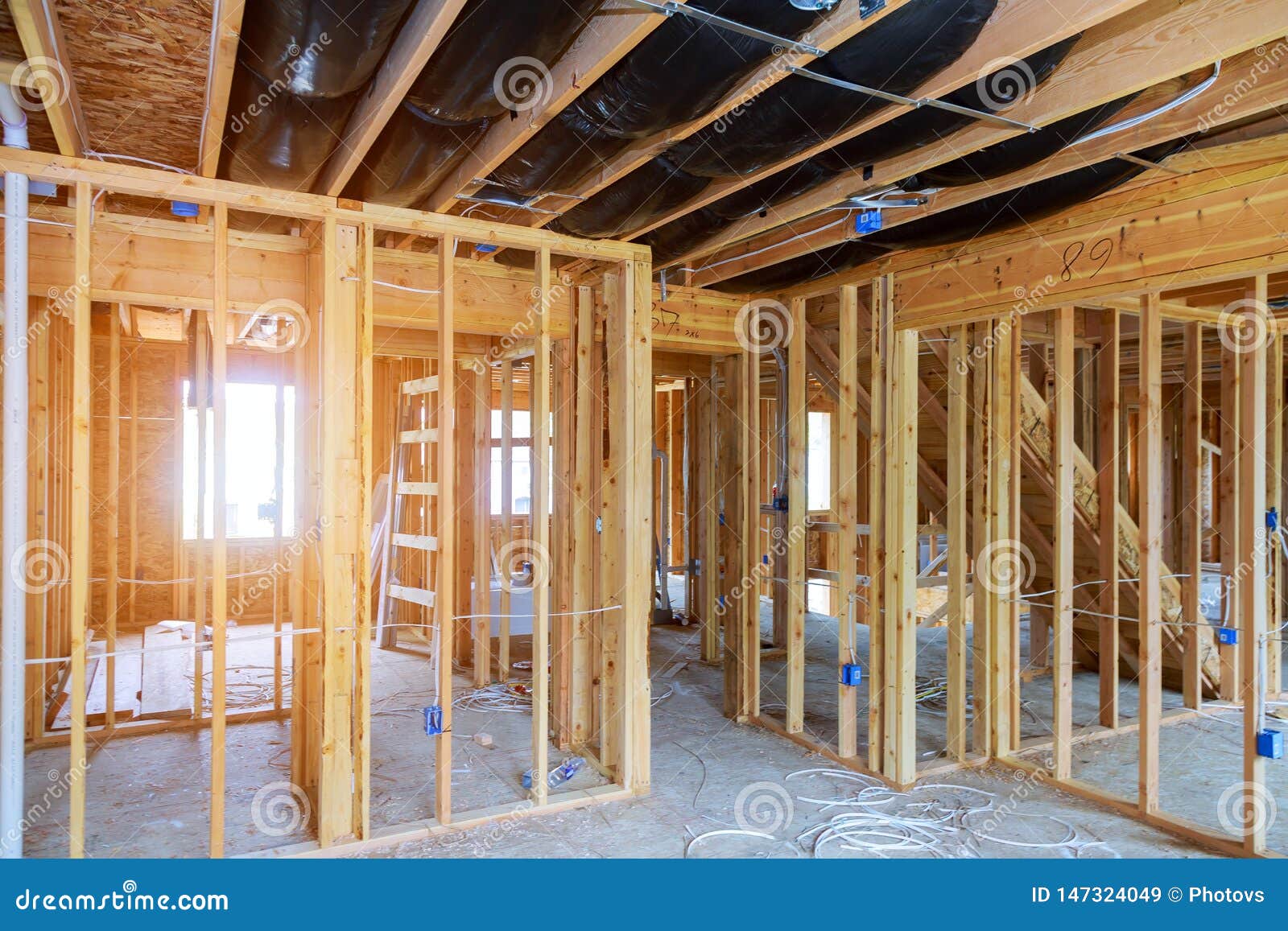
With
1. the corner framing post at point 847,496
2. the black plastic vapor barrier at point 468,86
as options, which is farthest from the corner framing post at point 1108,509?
the black plastic vapor barrier at point 468,86

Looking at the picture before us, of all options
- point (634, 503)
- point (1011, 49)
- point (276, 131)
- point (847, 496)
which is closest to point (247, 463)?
point (634, 503)

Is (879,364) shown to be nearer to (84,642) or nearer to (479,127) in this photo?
(479,127)

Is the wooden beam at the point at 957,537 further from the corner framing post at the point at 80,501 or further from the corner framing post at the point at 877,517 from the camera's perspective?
the corner framing post at the point at 80,501

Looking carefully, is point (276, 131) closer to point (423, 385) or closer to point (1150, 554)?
point (423, 385)

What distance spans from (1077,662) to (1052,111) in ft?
17.4

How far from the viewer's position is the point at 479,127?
120 inches

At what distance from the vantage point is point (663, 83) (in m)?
2.42

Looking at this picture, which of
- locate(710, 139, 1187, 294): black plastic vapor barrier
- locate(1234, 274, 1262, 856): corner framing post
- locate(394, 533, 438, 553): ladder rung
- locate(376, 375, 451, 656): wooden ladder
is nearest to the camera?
locate(710, 139, 1187, 294): black plastic vapor barrier

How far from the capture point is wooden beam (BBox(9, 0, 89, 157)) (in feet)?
7.27

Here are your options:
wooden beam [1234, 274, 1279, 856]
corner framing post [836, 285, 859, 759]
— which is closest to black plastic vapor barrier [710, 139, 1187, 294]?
corner framing post [836, 285, 859, 759]

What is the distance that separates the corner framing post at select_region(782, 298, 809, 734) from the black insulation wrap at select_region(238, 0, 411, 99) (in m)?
3.03

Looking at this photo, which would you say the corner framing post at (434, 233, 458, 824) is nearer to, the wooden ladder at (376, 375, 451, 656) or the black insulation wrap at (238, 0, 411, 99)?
the black insulation wrap at (238, 0, 411, 99)

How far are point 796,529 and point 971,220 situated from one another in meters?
1.97
